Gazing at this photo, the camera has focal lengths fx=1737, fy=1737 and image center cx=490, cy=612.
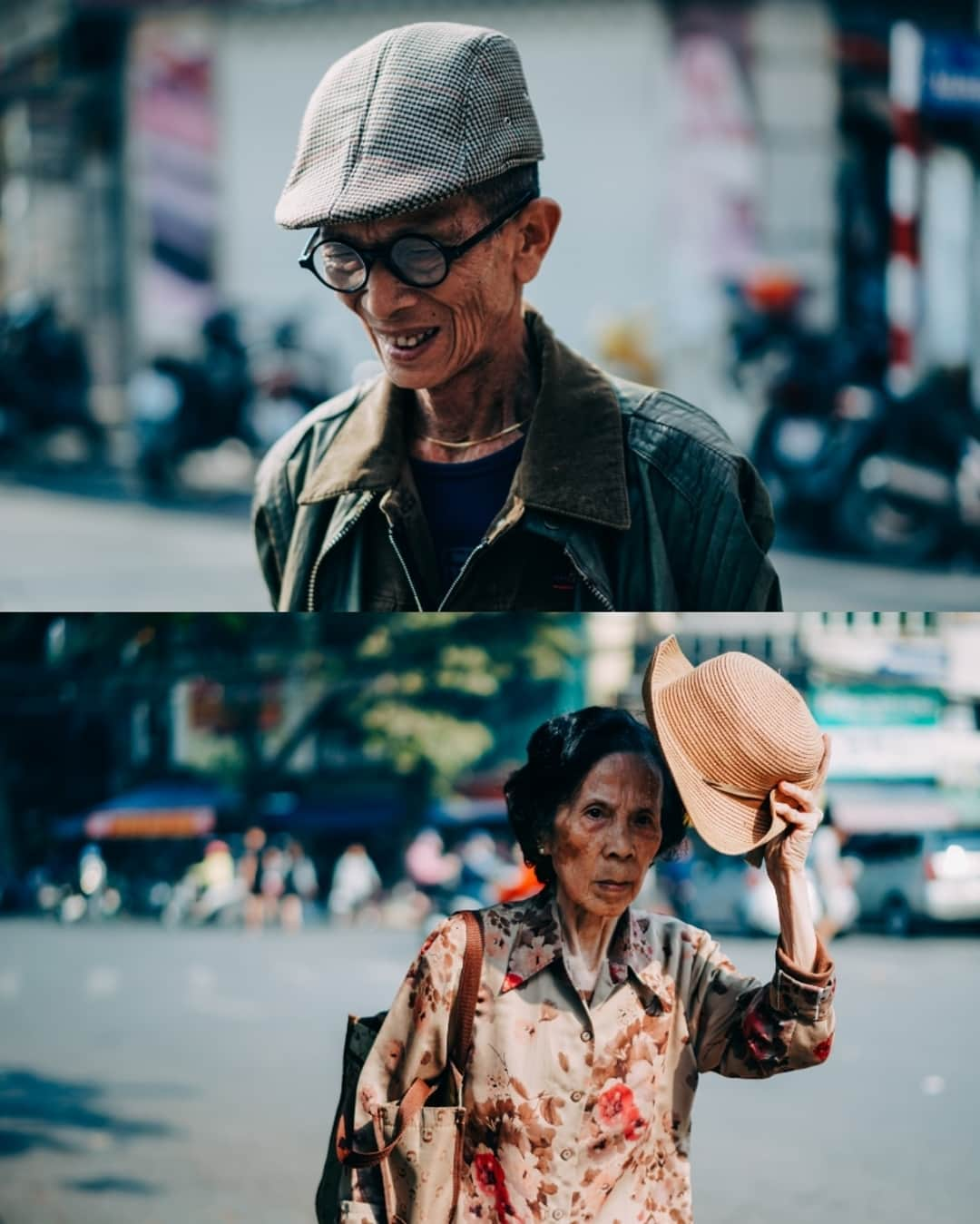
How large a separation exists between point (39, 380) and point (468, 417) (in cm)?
977

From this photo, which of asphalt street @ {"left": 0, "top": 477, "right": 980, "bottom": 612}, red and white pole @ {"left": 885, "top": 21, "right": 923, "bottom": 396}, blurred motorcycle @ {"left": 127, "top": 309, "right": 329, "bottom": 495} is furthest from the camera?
red and white pole @ {"left": 885, "top": 21, "right": 923, "bottom": 396}

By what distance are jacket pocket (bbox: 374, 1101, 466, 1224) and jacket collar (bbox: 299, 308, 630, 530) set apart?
2.38 feet

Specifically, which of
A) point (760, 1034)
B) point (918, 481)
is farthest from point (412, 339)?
point (918, 481)

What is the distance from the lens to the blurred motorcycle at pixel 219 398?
10.4 meters

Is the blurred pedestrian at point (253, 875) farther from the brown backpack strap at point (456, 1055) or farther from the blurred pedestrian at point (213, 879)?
the brown backpack strap at point (456, 1055)

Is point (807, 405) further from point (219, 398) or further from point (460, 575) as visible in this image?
point (460, 575)

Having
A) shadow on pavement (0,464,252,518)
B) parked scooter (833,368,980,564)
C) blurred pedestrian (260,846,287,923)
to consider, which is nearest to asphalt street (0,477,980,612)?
shadow on pavement (0,464,252,518)

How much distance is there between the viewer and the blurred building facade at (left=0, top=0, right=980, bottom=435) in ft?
37.3

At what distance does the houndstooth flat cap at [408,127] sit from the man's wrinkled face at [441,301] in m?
0.05

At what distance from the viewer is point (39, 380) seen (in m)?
11.4

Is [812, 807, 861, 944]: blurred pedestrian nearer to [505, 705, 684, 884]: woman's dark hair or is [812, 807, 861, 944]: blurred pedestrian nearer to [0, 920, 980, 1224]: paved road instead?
[0, 920, 980, 1224]: paved road

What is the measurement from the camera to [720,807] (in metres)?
1.99

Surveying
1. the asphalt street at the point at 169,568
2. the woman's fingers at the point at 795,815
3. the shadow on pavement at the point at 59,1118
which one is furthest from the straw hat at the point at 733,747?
the asphalt street at the point at 169,568

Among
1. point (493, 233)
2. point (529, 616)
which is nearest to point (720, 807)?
point (529, 616)
